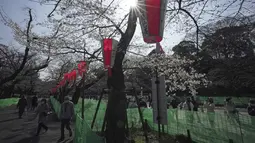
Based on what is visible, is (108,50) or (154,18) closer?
(154,18)

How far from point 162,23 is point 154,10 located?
264 millimetres

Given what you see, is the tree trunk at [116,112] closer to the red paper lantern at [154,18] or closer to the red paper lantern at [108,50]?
the red paper lantern at [108,50]

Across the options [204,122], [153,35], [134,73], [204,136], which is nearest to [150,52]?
[134,73]

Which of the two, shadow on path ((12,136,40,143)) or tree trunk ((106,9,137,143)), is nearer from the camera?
tree trunk ((106,9,137,143))

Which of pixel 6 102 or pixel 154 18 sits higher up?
pixel 154 18

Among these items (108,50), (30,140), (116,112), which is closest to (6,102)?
(30,140)

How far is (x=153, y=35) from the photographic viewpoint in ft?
10.4

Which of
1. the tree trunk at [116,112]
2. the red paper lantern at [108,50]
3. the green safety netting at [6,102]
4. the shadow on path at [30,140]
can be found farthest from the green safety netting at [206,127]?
the green safety netting at [6,102]

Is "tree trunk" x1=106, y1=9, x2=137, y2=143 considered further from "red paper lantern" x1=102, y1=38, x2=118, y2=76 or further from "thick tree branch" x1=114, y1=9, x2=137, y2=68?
"red paper lantern" x1=102, y1=38, x2=118, y2=76

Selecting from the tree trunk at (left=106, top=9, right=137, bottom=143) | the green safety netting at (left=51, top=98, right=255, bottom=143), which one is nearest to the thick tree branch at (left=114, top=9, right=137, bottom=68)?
the tree trunk at (left=106, top=9, right=137, bottom=143)

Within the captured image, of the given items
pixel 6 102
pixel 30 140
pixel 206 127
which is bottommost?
pixel 30 140

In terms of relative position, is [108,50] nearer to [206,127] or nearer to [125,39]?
[125,39]

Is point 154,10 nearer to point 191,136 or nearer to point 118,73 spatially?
point 118,73

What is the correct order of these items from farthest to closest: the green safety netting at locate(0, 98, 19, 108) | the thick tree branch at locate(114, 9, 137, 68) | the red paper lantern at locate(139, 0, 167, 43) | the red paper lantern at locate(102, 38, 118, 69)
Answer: the green safety netting at locate(0, 98, 19, 108)
the thick tree branch at locate(114, 9, 137, 68)
the red paper lantern at locate(102, 38, 118, 69)
the red paper lantern at locate(139, 0, 167, 43)
